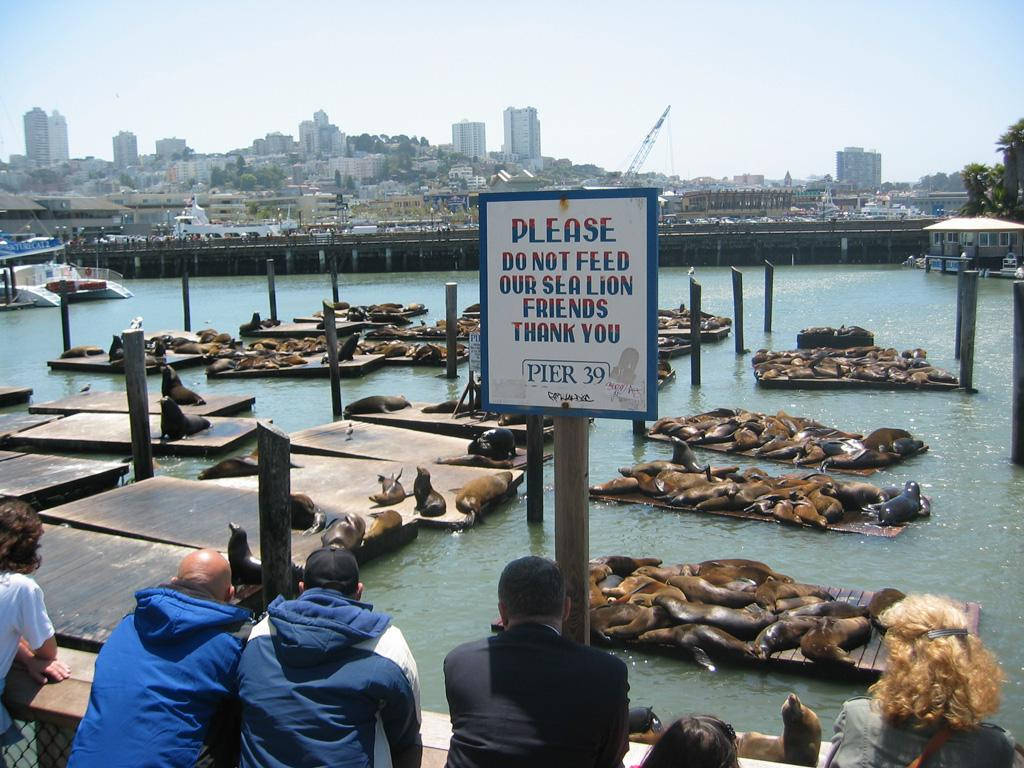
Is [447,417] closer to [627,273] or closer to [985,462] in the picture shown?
[985,462]

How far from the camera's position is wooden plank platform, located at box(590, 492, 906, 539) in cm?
939

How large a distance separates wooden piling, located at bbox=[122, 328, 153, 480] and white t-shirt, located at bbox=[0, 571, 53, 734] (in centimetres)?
836

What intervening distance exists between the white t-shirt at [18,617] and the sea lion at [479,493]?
650 centimetres

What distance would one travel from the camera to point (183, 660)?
3.01m

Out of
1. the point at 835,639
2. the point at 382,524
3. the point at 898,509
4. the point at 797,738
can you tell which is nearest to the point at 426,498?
the point at 382,524

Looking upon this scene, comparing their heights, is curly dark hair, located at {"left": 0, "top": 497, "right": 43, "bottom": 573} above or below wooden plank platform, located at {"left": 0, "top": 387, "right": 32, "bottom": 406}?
above

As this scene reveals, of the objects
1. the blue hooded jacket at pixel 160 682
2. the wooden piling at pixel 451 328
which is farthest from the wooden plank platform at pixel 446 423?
the blue hooded jacket at pixel 160 682

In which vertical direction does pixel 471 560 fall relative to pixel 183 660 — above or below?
below

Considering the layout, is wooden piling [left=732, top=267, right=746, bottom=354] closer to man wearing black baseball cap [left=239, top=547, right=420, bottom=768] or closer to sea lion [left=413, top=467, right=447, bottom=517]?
sea lion [left=413, top=467, right=447, bottom=517]

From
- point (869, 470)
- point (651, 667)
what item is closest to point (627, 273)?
point (651, 667)

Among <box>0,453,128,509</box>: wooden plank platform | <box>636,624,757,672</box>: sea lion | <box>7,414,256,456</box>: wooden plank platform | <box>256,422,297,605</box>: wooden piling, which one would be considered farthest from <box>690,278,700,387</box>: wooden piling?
<box>256,422,297,605</box>: wooden piling

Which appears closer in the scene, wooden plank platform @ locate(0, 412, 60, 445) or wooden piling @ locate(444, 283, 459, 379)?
wooden plank platform @ locate(0, 412, 60, 445)

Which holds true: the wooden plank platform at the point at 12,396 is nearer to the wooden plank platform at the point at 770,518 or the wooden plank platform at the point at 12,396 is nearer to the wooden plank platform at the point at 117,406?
the wooden plank platform at the point at 117,406

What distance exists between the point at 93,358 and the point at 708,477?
18011mm
